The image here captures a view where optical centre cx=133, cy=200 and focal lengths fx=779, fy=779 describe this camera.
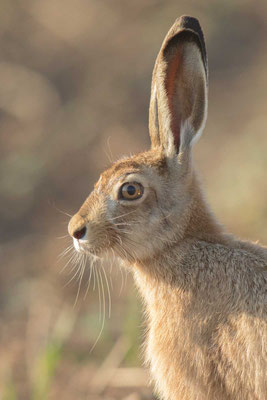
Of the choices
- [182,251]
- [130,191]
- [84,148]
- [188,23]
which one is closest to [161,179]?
[130,191]

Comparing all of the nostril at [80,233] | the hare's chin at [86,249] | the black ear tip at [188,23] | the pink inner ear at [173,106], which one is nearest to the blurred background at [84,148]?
the hare's chin at [86,249]

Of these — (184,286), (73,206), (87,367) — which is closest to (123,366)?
(87,367)

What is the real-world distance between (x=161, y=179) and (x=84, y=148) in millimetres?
5622

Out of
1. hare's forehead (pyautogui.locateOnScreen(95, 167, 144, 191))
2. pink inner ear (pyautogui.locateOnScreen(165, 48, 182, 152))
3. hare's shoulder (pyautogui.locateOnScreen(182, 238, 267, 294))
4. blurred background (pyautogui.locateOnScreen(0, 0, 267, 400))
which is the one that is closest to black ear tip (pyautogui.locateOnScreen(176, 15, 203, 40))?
pink inner ear (pyautogui.locateOnScreen(165, 48, 182, 152))

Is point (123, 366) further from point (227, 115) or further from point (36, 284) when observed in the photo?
point (227, 115)

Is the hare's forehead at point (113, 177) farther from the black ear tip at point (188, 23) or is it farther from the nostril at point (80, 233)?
the black ear tip at point (188, 23)

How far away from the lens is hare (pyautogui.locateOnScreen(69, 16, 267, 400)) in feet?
14.2

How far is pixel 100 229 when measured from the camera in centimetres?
455

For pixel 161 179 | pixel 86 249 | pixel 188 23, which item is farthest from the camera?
pixel 161 179

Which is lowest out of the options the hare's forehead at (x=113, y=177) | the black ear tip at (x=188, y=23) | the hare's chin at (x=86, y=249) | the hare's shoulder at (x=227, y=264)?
the hare's shoulder at (x=227, y=264)

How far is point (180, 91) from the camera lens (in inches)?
188

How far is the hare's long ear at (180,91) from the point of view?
458cm

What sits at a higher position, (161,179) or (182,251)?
(161,179)

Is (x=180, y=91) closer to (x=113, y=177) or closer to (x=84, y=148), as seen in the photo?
(x=113, y=177)
